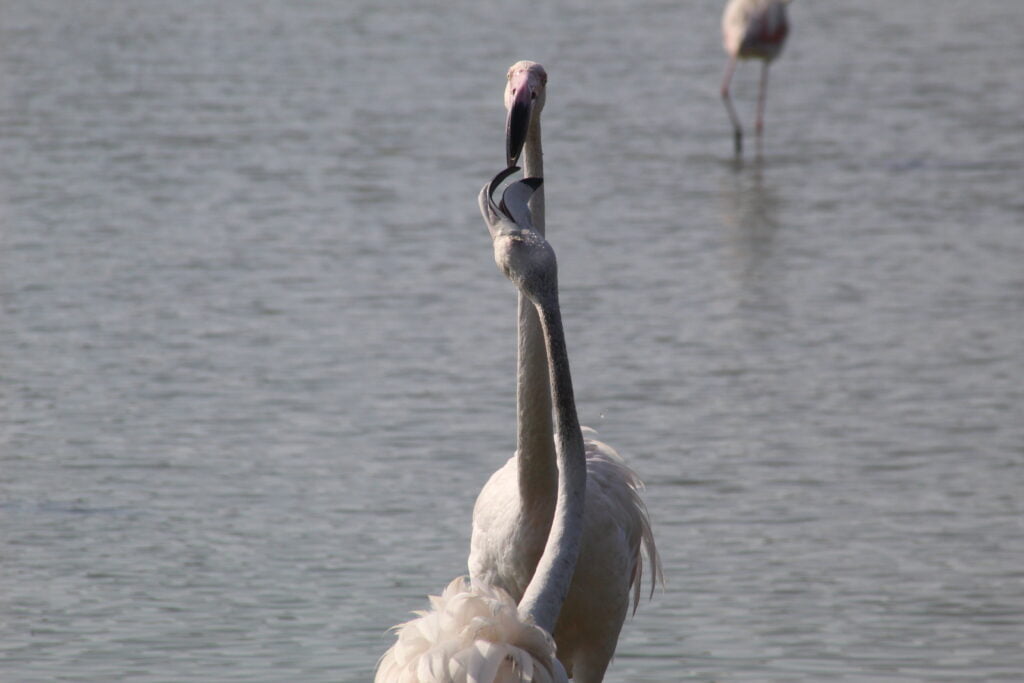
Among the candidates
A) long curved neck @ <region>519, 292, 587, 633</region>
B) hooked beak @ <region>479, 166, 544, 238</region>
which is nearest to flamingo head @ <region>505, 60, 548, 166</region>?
hooked beak @ <region>479, 166, 544, 238</region>

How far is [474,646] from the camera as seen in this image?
3.73 m

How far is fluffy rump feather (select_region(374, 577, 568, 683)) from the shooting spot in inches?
145

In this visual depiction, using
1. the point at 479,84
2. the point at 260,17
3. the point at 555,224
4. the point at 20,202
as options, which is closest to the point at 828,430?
the point at 555,224

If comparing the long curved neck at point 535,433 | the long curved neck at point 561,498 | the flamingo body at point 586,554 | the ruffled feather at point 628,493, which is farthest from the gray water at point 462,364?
the long curved neck at point 561,498

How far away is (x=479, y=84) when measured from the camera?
17.5 m

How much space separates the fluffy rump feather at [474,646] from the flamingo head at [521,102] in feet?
4.37

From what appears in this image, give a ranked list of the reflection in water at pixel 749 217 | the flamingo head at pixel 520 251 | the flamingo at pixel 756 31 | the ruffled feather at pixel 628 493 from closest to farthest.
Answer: the flamingo head at pixel 520 251
the ruffled feather at pixel 628 493
the reflection in water at pixel 749 217
the flamingo at pixel 756 31

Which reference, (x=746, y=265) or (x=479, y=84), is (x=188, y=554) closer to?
(x=746, y=265)

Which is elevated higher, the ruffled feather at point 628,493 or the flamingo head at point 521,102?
the flamingo head at point 521,102

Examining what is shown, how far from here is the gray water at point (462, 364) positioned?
19.6 feet

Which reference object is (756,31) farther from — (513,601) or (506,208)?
(513,601)

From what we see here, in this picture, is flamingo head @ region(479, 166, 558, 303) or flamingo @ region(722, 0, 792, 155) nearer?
flamingo head @ region(479, 166, 558, 303)

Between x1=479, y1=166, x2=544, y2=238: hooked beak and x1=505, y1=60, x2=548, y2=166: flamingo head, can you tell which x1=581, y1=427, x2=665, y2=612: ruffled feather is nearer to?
x1=505, y1=60, x2=548, y2=166: flamingo head

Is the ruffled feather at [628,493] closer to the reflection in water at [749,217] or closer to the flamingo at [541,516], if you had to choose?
the flamingo at [541,516]
